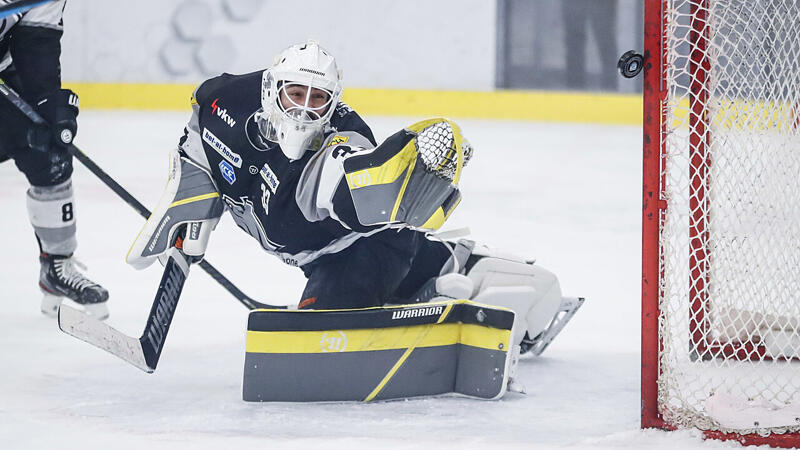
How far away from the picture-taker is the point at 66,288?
300cm

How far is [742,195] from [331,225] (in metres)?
0.84

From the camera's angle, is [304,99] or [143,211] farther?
[143,211]

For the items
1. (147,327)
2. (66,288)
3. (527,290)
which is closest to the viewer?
(147,327)

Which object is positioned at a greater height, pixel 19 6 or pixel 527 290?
pixel 19 6

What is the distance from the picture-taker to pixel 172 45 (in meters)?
8.43

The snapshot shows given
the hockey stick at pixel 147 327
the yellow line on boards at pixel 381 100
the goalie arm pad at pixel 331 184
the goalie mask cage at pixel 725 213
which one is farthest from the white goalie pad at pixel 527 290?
the yellow line on boards at pixel 381 100

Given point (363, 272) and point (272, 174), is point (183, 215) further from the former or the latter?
point (363, 272)

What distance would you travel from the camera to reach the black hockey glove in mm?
2855

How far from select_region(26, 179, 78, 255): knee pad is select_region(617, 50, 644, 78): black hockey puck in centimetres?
182

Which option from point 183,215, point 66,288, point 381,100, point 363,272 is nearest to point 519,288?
point 363,272

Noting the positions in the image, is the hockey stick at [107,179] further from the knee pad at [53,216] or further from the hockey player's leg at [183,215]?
the hockey player's leg at [183,215]

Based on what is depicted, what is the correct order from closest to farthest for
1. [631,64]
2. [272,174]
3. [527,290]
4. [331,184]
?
[631,64] → [331,184] → [272,174] → [527,290]

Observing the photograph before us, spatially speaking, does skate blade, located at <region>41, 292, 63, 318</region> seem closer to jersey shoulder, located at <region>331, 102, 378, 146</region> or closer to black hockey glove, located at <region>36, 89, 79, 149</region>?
black hockey glove, located at <region>36, 89, 79, 149</region>

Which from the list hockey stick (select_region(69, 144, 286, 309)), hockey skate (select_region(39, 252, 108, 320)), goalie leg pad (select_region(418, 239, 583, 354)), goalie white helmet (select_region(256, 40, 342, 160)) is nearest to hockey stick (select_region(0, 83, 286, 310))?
hockey stick (select_region(69, 144, 286, 309))
